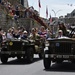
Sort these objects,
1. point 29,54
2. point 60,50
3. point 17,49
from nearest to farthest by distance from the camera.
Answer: point 60,50 < point 29,54 < point 17,49

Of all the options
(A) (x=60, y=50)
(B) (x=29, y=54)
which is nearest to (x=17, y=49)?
(B) (x=29, y=54)

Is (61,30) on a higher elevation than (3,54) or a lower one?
higher

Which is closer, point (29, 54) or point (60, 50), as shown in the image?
point (60, 50)

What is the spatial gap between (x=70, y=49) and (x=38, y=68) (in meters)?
1.86

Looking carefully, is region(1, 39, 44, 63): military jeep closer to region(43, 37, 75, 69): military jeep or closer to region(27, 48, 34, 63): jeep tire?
region(27, 48, 34, 63): jeep tire

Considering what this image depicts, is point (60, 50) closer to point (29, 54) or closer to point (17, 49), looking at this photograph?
point (29, 54)

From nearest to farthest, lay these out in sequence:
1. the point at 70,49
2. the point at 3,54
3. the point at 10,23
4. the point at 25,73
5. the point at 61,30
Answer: the point at 25,73, the point at 70,49, the point at 61,30, the point at 3,54, the point at 10,23

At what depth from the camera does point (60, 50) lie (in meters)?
15.7

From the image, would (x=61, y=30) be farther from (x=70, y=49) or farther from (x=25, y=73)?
(x=25, y=73)

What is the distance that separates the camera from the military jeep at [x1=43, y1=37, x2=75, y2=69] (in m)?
15.4

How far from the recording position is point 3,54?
1867 cm

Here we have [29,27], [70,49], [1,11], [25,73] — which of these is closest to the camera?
[25,73]


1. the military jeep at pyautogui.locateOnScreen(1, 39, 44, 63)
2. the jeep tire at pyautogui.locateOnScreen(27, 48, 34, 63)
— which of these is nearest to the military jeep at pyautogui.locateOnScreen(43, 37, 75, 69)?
the jeep tire at pyautogui.locateOnScreen(27, 48, 34, 63)

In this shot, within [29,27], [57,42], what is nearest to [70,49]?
[57,42]
